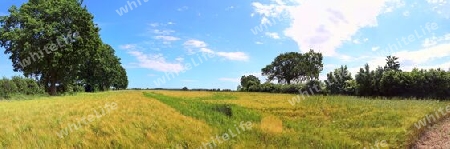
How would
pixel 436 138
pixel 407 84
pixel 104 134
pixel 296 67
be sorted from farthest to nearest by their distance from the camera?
pixel 296 67
pixel 407 84
pixel 436 138
pixel 104 134

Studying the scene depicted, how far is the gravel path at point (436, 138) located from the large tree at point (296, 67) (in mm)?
100530

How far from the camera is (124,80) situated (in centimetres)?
14400

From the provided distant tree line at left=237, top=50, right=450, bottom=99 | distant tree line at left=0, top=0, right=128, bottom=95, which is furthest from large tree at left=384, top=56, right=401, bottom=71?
distant tree line at left=0, top=0, right=128, bottom=95

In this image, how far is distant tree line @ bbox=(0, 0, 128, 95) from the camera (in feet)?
167

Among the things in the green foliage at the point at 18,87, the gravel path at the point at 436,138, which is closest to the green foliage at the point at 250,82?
the green foliage at the point at 18,87

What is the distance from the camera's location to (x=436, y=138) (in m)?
18.2

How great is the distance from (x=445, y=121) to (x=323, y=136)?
13.7 m

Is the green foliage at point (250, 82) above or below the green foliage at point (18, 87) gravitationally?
above

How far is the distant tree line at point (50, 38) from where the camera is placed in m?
50.8

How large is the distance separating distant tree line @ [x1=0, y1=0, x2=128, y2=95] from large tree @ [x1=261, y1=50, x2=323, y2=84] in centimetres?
7681

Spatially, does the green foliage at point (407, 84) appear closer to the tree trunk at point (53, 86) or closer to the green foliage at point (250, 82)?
the tree trunk at point (53, 86)

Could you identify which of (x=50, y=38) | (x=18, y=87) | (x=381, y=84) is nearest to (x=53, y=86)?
(x=18, y=87)

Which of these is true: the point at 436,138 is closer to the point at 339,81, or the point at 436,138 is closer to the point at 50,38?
the point at 50,38

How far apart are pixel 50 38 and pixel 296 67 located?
83.6 meters
